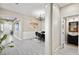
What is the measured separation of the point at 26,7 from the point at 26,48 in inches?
47.2

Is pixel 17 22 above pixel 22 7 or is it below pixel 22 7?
below

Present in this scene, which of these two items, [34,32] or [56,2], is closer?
[56,2]

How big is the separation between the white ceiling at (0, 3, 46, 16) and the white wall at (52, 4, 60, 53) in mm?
350

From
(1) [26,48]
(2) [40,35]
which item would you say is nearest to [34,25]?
(2) [40,35]

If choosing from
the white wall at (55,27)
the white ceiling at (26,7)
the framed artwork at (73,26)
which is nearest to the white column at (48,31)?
the white wall at (55,27)

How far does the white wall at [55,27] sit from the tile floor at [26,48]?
1.17 feet

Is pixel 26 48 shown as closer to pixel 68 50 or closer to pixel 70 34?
pixel 68 50

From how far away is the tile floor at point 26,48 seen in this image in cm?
302

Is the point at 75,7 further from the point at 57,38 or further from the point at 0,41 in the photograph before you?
the point at 0,41

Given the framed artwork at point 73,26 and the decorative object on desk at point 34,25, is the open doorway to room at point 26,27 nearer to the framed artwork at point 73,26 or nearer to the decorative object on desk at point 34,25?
the decorative object on desk at point 34,25

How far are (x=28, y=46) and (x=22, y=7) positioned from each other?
1159 mm

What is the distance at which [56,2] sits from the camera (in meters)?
2.95

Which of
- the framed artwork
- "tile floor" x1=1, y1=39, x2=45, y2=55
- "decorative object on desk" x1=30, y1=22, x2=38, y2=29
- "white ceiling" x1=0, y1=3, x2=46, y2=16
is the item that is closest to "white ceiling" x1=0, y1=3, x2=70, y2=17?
"white ceiling" x1=0, y1=3, x2=46, y2=16

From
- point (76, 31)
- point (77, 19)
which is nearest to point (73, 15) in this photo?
point (77, 19)
